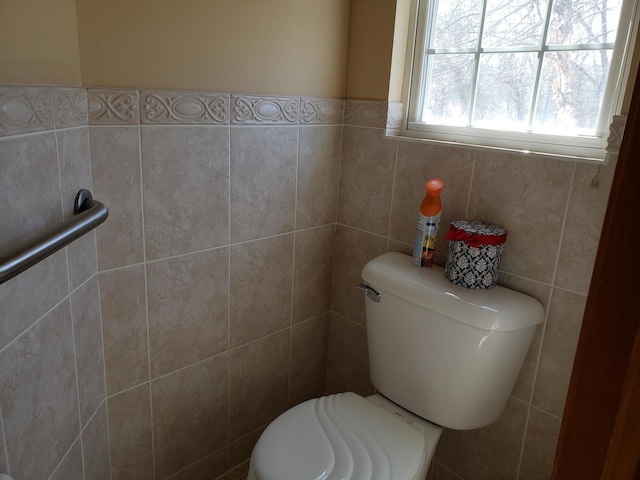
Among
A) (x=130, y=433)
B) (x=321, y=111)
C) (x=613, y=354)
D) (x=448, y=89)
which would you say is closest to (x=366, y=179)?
(x=321, y=111)

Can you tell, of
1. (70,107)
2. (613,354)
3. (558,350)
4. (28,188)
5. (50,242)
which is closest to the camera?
(613,354)

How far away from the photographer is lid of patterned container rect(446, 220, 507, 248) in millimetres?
1199

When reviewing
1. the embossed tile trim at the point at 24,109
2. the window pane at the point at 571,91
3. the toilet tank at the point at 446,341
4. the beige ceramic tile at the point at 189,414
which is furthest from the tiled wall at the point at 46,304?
the window pane at the point at 571,91

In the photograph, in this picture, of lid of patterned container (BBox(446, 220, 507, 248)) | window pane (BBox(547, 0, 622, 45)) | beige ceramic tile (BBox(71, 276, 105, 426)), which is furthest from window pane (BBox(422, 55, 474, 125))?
beige ceramic tile (BBox(71, 276, 105, 426))

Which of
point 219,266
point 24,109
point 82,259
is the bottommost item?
point 219,266

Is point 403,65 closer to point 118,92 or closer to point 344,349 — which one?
Answer: point 118,92

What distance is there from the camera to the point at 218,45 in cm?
126

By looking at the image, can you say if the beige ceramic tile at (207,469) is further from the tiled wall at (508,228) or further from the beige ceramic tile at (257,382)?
the tiled wall at (508,228)

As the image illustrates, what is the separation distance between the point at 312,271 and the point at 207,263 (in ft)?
1.38

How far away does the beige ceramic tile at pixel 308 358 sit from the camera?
1737 millimetres

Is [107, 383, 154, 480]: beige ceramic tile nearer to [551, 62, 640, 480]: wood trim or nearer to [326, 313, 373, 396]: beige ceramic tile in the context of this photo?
[326, 313, 373, 396]: beige ceramic tile

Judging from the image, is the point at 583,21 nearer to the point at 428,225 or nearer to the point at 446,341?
the point at 428,225

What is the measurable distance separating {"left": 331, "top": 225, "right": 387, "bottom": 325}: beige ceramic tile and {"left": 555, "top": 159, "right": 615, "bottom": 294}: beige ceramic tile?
0.59 metres

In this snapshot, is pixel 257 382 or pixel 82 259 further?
pixel 257 382
